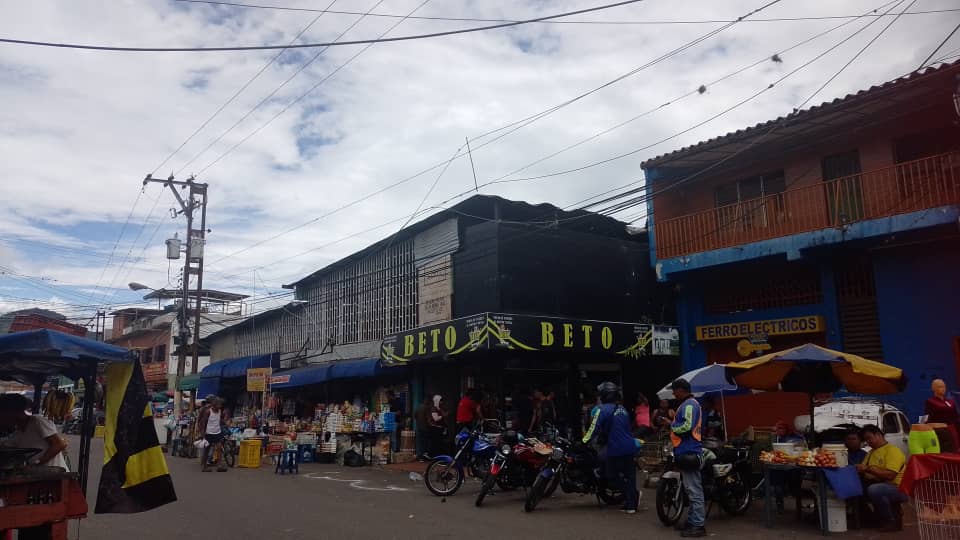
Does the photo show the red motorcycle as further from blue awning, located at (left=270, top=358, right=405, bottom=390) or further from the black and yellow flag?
blue awning, located at (left=270, top=358, right=405, bottom=390)

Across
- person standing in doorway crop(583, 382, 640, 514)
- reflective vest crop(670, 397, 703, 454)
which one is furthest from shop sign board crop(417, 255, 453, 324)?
reflective vest crop(670, 397, 703, 454)

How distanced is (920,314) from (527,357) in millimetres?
8676

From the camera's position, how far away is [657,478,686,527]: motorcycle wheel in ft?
29.2

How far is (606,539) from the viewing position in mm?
8352

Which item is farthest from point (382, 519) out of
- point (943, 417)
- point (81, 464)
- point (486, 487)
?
point (943, 417)

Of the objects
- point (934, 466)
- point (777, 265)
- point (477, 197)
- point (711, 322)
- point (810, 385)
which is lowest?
point (934, 466)

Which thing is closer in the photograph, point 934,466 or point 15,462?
point 15,462

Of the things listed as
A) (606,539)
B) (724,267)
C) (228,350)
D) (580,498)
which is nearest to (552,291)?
(724,267)

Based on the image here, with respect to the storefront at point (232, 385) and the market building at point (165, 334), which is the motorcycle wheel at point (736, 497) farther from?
the market building at point (165, 334)

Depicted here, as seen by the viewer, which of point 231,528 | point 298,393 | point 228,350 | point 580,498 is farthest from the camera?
point 228,350

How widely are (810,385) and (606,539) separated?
4026mm

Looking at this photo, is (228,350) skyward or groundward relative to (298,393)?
skyward

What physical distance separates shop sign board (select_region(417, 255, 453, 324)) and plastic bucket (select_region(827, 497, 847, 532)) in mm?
11747

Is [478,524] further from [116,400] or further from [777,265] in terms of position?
[777,265]
